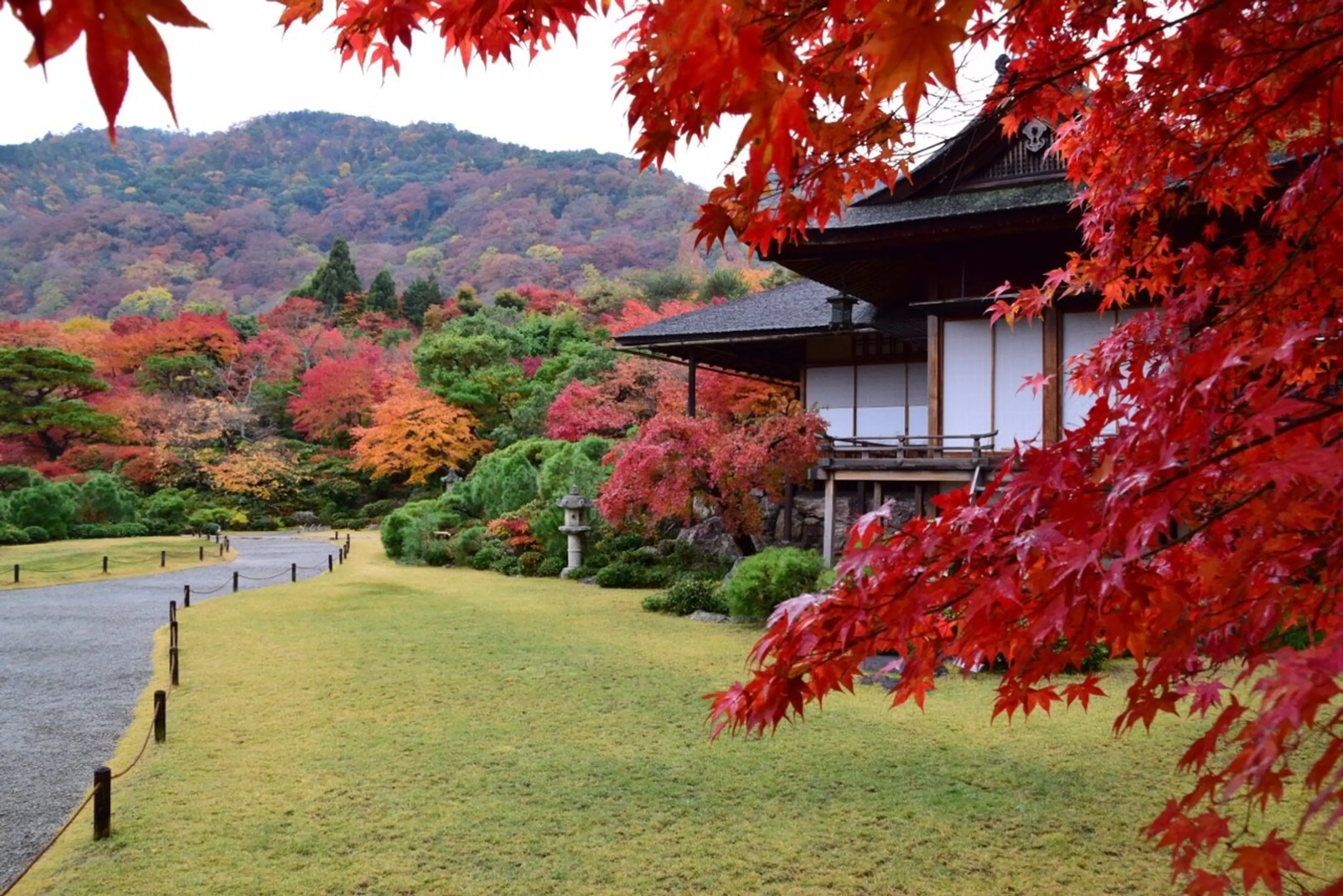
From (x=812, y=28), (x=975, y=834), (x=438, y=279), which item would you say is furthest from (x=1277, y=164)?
(x=438, y=279)

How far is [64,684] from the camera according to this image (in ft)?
25.4

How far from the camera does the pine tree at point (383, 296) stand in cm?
4300

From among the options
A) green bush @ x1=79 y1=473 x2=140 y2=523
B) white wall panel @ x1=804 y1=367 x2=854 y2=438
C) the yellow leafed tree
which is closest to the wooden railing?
white wall panel @ x1=804 y1=367 x2=854 y2=438

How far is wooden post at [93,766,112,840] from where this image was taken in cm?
411

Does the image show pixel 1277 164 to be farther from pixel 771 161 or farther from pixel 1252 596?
pixel 771 161

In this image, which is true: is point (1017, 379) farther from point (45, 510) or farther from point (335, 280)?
point (335, 280)

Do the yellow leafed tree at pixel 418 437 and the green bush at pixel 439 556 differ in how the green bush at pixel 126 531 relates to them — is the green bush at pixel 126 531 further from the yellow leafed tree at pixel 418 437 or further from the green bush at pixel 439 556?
the green bush at pixel 439 556

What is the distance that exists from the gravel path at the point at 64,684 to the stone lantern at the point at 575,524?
502cm

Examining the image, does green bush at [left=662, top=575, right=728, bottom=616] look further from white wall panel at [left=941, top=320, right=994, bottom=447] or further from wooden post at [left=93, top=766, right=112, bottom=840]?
wooden post at [left=93, top=766, right=112, bottom=840]

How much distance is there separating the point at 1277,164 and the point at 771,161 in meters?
7.69

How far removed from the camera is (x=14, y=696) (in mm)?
7270

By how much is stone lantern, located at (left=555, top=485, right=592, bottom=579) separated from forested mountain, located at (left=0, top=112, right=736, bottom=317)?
35.5m

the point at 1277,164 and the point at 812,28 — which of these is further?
the point at 1277,164

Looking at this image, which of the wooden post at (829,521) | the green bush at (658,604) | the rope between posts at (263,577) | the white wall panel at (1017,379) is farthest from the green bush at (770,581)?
the rope between posts at (263,577)
